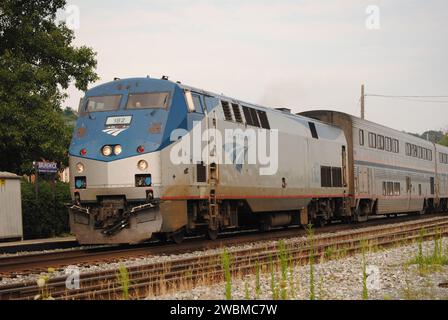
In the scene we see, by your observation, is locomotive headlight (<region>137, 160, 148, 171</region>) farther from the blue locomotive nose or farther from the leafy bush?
the leafy bush

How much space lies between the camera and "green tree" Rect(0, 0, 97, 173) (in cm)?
2383

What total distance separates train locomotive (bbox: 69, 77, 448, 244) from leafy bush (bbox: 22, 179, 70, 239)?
692 centimetres

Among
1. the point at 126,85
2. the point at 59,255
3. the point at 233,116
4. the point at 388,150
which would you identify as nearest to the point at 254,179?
Result: the point at 233,116

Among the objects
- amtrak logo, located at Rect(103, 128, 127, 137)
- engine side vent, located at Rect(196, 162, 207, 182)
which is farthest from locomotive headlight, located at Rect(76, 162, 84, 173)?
engine side vent, located at Rect(196, 162, 207, 182)

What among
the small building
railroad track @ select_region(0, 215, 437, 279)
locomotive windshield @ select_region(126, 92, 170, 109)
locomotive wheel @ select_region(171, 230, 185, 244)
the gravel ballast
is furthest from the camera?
the small building

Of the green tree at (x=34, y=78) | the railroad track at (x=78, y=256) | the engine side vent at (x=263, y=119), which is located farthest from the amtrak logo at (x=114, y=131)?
the green tree at (x=34, y=78)

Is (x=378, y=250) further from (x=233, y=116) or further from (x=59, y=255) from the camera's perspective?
(x=59, y=255)

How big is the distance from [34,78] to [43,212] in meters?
5.75

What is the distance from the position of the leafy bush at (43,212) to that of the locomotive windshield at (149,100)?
8.50 metres

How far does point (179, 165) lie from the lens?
14.9 m

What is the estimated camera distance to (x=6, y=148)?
80.0 feet

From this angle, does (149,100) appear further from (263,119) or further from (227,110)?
(263,119)

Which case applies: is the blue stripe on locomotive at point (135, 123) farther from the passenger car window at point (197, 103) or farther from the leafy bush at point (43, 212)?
the leafy bush at point (43, 212)
